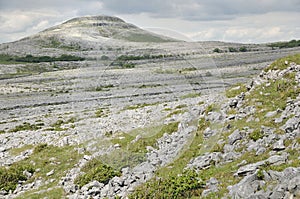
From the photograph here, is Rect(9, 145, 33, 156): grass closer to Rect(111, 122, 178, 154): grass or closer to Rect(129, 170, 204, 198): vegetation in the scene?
Rect(111, 122, 178, 154): grass

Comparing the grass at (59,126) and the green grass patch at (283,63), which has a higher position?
the green grass patch at (283,63)

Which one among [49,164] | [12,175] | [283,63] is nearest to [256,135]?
[283,63]

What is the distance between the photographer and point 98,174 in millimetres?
18719

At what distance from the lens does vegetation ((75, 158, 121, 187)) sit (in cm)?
1827

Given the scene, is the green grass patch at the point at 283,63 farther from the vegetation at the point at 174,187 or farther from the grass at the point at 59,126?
the grass at the point at 59,126

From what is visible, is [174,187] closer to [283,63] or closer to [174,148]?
[174,148]

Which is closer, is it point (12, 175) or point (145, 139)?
point (145, 139)

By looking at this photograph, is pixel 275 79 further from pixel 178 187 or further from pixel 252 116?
pixel 178 187

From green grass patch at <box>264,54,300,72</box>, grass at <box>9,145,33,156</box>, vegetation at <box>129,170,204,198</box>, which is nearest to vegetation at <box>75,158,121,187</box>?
vegetation at <box>129,170,204,198</box>

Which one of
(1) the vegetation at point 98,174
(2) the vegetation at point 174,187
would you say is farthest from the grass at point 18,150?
(2) the vegetation at point 174,187

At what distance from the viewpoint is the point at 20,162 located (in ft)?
81.3

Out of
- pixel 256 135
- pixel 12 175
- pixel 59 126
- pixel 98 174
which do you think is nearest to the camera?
pixel 256 135

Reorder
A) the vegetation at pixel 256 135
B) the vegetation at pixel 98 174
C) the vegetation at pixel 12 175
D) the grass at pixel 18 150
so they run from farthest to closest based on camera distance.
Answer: the grass at pixel 18 150 → the vegetation at pixel 12 175 → the vegetation at pixel 98 174 → the vegetation at pixel 256 135

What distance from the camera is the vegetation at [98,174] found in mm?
18275
